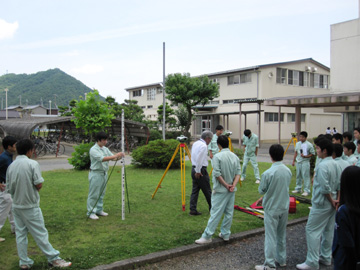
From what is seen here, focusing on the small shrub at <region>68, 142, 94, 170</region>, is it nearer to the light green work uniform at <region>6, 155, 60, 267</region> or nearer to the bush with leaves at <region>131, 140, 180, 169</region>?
the bush with leaves at <region>131, 140, 180, 169</region>

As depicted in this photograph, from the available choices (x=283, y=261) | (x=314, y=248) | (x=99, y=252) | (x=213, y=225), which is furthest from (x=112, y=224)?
(x=314, y=248)

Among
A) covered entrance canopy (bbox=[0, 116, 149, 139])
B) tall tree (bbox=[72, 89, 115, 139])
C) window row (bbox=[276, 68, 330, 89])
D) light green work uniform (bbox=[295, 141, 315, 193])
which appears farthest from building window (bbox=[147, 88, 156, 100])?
light green work uniform (bbox=[295, 141, 315, 193])

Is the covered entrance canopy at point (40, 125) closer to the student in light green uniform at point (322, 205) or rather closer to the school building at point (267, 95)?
the school building at point (267, 95)

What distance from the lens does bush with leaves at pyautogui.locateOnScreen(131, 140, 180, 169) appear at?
13.8 meters

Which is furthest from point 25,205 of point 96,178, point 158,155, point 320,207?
point 158,155

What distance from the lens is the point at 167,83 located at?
3011 centimetres

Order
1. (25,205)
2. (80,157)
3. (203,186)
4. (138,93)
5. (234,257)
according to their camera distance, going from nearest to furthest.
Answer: (25,205) < (234,257) < (203,186) < (80,157) < (138,93)

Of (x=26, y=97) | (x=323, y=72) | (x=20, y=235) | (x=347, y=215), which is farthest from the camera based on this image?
(x=26, y=97)

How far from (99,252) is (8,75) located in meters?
143

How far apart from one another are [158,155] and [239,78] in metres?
21.5

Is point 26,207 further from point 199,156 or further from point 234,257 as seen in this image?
point 199,156

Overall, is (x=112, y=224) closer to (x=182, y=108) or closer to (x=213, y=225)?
(x=213, y=225)

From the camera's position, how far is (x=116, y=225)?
605cm

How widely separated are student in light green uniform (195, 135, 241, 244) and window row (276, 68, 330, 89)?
29.0 metres
